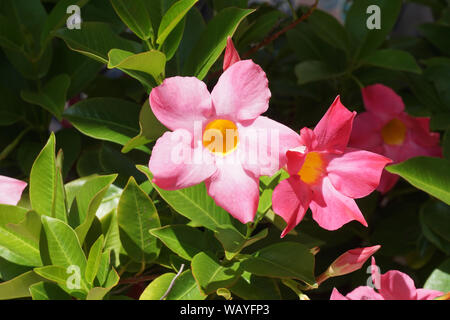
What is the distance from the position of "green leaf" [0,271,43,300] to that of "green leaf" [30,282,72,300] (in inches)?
0.8

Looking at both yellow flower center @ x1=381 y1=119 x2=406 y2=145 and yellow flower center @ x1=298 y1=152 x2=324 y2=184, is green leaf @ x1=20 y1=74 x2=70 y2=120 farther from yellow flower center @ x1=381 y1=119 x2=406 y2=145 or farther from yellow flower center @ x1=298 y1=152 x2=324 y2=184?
yellow flower center @ x1=381 y1=119 x2=406 y2=145

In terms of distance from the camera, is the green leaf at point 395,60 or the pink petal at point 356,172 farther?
the green leaf at point 395,60

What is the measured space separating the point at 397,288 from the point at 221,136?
270 millimetres

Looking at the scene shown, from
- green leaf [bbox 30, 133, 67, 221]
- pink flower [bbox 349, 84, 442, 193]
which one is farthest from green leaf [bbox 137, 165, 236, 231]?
pink flower [bbox 349, 84, 442, 193]

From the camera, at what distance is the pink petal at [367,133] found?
0.94 metres

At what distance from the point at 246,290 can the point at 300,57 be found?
507 millimetres

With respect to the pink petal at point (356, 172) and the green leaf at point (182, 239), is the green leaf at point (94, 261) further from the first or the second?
the pink petal at point (356, 172)

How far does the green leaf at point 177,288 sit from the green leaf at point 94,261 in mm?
63

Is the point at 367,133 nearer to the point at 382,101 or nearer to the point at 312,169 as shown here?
the point at 382,101

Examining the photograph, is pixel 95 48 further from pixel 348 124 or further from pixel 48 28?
pixel 348 124

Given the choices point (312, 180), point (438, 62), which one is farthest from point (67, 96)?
point (438, 62)

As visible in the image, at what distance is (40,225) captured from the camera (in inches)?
23.3

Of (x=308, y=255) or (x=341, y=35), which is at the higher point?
(x=341, y=35)

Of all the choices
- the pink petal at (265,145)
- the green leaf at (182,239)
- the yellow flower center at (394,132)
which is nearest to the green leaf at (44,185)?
the green leaf at (182,239)
